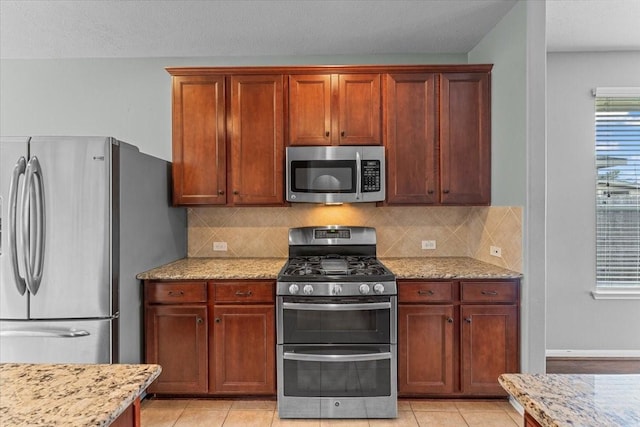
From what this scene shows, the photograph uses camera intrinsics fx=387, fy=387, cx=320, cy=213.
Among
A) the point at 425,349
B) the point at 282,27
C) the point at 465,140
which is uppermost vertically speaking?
the point at 282,27

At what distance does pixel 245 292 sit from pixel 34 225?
133cm

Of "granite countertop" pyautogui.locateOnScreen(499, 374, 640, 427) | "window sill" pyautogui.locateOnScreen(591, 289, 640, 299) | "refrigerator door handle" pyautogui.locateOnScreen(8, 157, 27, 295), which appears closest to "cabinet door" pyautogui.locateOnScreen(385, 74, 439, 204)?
"window sill" pyautogui.locateOnScreen(591, 289, 640, 299)

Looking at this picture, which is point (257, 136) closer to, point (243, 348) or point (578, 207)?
point (243, 348)

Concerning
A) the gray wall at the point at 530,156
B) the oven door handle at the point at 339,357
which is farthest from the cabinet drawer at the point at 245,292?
the gray wall at the point at 530,156

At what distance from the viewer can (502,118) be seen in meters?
2.85

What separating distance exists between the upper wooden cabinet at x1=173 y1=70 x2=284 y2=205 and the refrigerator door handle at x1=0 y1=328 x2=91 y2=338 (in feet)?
4.08

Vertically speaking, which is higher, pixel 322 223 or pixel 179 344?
pixel 322 223

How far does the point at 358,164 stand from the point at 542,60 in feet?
4.57

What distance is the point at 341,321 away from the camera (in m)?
2.51

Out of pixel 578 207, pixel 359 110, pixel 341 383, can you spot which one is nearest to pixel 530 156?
pixel 359 110

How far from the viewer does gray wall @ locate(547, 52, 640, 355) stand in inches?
137

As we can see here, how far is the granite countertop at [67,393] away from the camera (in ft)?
2.64

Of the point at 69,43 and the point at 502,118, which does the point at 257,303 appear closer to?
the point at 502,118

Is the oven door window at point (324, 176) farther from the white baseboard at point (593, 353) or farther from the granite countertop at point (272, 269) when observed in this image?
the white baseboard at point (593, 353)
